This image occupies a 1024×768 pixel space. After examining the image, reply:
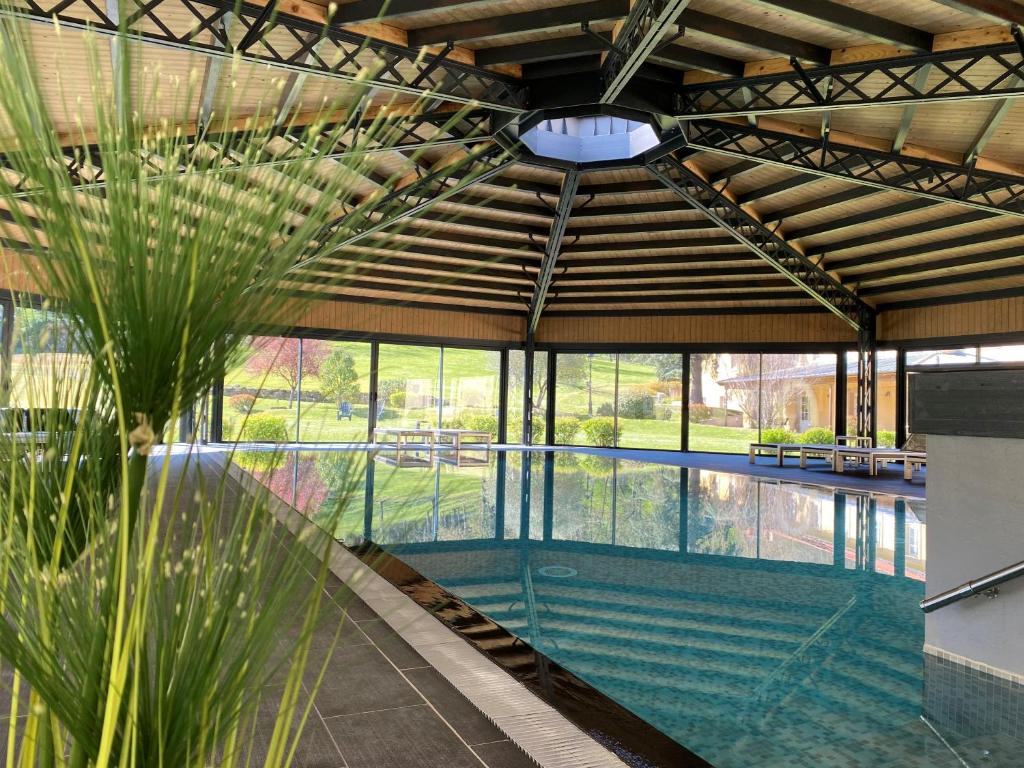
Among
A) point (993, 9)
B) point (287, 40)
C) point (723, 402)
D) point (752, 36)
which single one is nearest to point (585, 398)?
point (723, 402)

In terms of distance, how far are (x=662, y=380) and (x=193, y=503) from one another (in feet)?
58.5

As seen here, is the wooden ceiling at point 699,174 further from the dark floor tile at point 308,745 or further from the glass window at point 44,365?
the dark floor tile at point 308,745

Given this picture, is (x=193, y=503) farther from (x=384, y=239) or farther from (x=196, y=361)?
(x=384, y=239)

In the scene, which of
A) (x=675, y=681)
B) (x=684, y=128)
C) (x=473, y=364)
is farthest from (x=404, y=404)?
(x=675, y=681)

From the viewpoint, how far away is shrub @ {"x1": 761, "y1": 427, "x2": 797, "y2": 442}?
16906 mm

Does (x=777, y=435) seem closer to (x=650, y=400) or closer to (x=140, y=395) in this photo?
(x=650, y=400)

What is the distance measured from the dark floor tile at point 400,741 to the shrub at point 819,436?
15.5 metres

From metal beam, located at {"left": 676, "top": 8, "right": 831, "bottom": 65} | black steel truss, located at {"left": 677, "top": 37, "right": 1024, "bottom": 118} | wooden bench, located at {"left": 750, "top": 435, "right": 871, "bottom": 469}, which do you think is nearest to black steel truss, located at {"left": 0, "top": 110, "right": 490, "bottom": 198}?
metal beam, located at {"left": 676, "top": 8, "right": 831, "bottom": 65}

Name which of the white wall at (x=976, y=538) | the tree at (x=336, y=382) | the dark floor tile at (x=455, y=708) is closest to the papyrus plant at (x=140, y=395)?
the tree at (x=336, y=382)

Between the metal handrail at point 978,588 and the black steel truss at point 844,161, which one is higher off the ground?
the black steel truss at point 844,161

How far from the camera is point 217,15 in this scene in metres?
5.69

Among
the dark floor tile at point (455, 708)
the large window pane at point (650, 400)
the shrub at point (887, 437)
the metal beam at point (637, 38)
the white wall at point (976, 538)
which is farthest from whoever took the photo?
the large window pane at point (650, 400)

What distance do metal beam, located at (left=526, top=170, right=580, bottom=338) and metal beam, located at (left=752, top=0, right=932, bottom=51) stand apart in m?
4.30

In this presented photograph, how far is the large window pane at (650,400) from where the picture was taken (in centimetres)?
1803
